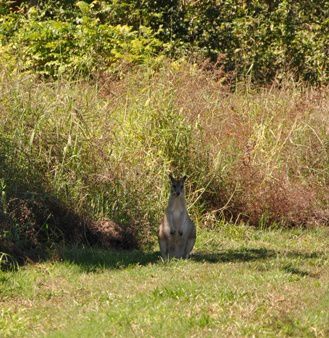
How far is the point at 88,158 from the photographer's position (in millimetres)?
13805

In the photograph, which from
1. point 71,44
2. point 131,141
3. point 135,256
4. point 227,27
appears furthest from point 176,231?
point 227,27

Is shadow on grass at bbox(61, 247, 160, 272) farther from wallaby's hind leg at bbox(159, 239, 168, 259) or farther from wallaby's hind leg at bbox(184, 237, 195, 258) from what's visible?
wallaby's hind leg at bbox(184, 237, 195, 258)

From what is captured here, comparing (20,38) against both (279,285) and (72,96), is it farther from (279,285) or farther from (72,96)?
(279,285)

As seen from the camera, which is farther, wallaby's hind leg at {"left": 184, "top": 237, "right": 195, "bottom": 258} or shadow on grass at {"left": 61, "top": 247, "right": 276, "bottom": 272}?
wallaby's hind leg at {"left": 184, "top": 237, "right": 195, "bottom": 258}

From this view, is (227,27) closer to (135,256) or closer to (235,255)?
(235,255)

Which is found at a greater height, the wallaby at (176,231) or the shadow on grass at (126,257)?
the wallaby at (176,231)

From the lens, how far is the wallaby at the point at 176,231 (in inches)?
486

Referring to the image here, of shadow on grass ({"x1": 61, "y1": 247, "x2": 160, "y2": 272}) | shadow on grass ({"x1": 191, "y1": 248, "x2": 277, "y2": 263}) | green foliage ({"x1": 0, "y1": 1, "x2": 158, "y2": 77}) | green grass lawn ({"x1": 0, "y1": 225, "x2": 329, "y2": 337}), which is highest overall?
green foliage ({"x1": 0, "y1": 1, "x2": 158, "y2": 77})

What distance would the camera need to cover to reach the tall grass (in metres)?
13.4

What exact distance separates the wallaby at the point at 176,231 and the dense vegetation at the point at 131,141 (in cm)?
94

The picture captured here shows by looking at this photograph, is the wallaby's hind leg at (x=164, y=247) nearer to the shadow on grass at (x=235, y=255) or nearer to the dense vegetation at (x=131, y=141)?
the shadow on grass at (x=235, y=255)

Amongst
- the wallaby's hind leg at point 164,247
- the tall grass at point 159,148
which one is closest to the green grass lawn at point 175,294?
the wallaby's hind leg at point 164,247

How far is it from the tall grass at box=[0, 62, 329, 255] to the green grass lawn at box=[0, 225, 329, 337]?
3.74 ft

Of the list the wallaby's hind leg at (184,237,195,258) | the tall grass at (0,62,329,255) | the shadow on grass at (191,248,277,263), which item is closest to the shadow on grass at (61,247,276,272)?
the shadow on grass at (191,248,277,263)
